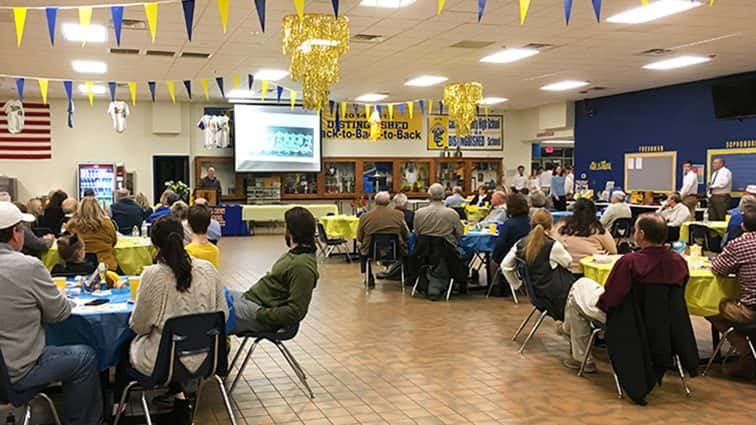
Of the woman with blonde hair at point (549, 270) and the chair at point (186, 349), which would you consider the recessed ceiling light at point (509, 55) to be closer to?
the woman with blonde hair at point (549, 270)

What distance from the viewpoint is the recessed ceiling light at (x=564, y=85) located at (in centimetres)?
1484

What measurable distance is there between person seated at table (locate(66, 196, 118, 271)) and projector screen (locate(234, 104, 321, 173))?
453 inches

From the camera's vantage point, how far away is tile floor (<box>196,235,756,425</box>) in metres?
4.25

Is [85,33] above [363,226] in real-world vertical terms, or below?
above

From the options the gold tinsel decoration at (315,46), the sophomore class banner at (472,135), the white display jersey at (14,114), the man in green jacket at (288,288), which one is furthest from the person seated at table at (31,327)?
the sophomore class banner at (472,135)

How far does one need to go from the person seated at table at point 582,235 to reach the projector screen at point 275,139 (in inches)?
499

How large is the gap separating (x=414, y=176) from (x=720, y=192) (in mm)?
9096

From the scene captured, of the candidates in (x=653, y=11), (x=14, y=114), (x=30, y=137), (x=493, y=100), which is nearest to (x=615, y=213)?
(x=653, y=11)

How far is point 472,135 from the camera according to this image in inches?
827

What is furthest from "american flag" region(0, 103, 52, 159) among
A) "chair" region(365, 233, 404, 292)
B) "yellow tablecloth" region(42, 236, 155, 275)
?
"chair" region(365, 233, 404, 292)

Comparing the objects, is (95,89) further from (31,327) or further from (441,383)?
(31,327)

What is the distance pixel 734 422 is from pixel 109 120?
16.6 m

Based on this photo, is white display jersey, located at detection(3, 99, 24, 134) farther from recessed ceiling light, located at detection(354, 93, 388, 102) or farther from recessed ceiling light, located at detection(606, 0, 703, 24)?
recessed ceiling light, located at detection(606, 0, 703, 24)

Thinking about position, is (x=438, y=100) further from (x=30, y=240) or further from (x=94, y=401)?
(x=94, y=401)
